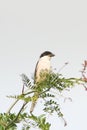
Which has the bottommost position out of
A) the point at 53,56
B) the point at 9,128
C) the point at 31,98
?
the point at 9,128

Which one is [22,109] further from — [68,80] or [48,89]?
[68,80]

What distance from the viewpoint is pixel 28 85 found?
2.52 metres

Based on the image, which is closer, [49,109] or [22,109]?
[22,109]

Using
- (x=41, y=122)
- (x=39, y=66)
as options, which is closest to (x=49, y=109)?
(x=41, y=122)

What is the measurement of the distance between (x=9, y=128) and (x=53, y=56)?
168 inches

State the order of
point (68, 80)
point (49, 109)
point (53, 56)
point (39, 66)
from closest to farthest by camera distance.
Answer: point (68, 80)
point (49, 109)
point (39, 66)
point (53, 56)

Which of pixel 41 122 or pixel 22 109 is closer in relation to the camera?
pixel 22 109

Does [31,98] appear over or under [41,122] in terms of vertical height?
over

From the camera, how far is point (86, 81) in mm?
2338

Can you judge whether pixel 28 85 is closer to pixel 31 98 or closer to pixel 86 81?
pixel 31 98

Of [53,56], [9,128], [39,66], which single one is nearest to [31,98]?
[9,128]

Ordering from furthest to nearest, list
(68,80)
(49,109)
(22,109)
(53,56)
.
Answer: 1. (53,56)
2. (49,109)
3. (68,80)
4. (22,109)

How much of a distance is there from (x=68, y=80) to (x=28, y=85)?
0.95ft

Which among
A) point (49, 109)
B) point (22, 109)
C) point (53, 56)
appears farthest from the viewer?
point (53, 56)
